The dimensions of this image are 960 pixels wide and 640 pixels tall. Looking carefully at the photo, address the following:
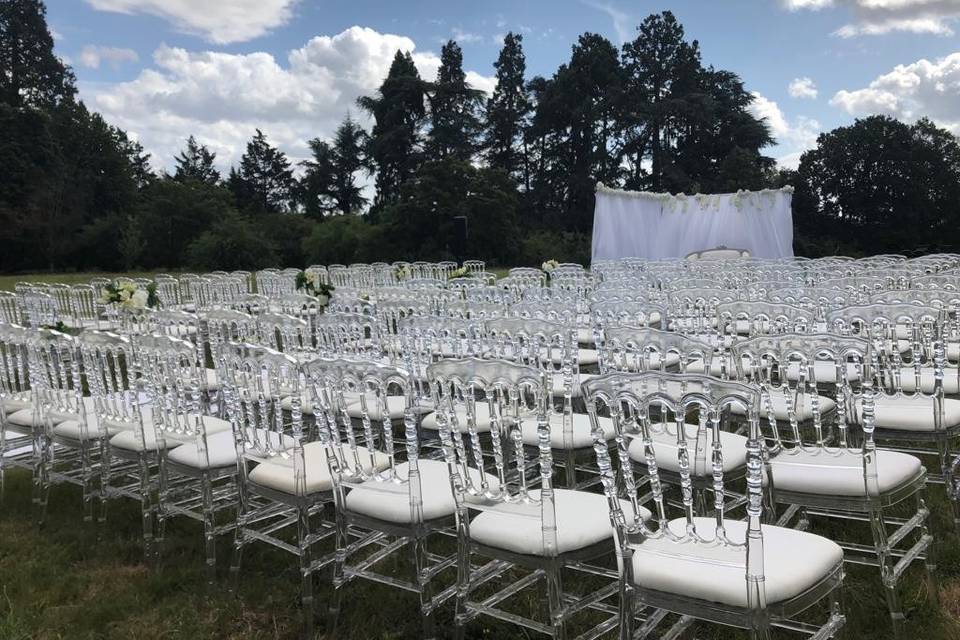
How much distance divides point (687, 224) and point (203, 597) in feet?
47.0

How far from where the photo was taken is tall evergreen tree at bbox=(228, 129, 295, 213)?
137 feet

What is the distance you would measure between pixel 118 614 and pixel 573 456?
1.97 meters

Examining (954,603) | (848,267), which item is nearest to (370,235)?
(848,267)

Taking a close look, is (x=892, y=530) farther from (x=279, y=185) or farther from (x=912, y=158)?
(x=279, y=185)

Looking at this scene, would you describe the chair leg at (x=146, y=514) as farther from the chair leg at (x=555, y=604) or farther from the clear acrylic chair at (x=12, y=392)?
the chair leg at (x=555, y=604)

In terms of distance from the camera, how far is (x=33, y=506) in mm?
3924

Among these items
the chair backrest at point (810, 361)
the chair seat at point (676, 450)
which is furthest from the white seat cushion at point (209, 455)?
the chair backrest at point (810, 361)

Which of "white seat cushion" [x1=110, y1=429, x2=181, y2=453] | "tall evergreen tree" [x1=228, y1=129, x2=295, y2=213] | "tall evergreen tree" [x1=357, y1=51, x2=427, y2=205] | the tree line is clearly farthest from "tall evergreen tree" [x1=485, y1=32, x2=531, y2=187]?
"white seat cushion" [x1=110, y1=429, x2=181, y2=453]

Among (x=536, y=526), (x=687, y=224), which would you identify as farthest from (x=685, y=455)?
(x=687, y=224)

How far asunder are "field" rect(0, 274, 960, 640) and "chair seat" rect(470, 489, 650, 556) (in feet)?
1.86

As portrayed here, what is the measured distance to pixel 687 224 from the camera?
50.9 ft

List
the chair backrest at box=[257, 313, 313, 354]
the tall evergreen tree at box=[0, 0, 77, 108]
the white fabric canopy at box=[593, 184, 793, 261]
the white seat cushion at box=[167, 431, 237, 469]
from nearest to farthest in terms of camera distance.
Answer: the white seat cushion at box=[167, 431, 237, 469] → the chair backrest at box=[257, 313, 313, 354] → the white fabric canopy at box=[593, 184, 793, 261] → the tall evergreen tree at box=[0, 0, 77, 108]

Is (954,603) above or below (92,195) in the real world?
below

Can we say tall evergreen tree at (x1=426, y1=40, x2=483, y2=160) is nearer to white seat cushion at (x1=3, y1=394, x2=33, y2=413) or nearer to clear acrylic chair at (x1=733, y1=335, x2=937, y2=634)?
white seat cushion at (x1=3, y1=394, x2=33, y2=413)
